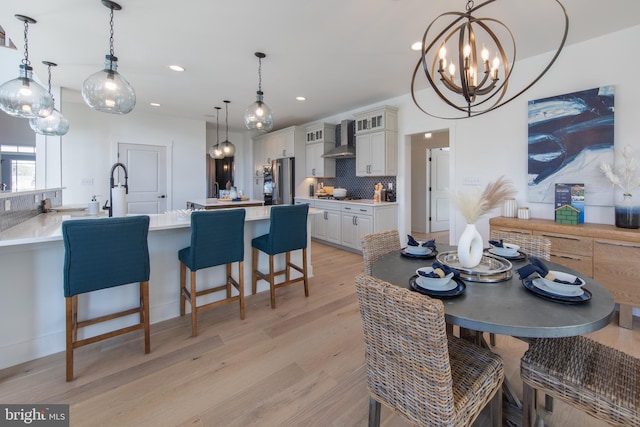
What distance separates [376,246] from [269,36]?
239 centimetres

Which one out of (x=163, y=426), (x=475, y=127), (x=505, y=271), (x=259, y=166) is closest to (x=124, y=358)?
(x=163, y=426)

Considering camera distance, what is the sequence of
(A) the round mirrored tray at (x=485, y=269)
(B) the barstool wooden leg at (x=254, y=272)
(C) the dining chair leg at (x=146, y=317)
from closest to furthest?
1. (A) the round mirrored tray at (x=485, y=269)
2. (C) the dining chair leg at (x=146, y=317)
3. (B) the barstool wooden leg at (x=254, y=272)

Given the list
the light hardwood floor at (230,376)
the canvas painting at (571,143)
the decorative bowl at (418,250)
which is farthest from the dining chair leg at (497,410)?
the canvas painting at (571,143)

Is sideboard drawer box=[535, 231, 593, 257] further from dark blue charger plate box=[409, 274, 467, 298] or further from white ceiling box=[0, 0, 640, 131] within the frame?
dark blue charger plate box=[409, 274, 467, 298]

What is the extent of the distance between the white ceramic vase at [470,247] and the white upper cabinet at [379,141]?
329 cm

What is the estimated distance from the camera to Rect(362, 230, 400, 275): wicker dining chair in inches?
78.9

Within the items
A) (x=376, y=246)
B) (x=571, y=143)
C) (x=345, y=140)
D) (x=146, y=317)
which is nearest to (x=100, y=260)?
(x=146, y=317)

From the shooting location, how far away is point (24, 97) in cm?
229

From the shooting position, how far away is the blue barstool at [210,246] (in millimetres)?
2291

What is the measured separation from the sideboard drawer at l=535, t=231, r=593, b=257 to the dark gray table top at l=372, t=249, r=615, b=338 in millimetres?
1589

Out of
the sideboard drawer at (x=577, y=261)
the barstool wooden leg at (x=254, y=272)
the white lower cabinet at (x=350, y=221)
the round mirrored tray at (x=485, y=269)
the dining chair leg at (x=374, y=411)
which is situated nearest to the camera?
the dining chair leg at (x=374, y=411)

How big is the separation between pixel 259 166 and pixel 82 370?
20.4 feet

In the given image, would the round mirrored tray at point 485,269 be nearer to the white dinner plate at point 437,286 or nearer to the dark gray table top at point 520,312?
the dark gray table top at point 520,312

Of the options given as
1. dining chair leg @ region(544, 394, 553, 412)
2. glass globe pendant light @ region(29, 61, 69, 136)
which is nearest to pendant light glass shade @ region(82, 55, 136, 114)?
glass globe pendant light @ region(29, 61, 69, 136)
